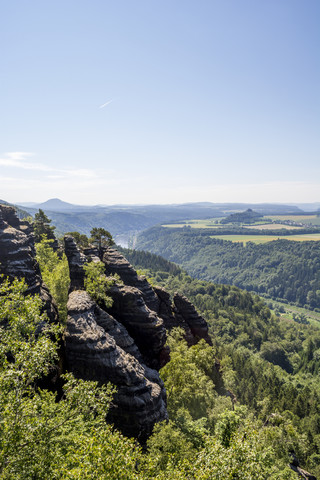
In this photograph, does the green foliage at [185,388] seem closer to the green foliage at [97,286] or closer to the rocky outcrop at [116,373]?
the rocky outcrop at [116,373]

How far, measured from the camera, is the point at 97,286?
138 feet

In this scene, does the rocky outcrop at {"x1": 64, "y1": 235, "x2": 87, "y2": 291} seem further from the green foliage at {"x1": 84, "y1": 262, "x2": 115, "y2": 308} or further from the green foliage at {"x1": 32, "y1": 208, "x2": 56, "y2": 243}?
the green foliage at {"x1": 32, "y1": 208, "x2": 56, "y2": 243}

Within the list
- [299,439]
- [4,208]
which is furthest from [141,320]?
[299,439]

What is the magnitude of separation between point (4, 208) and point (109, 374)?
154 feet

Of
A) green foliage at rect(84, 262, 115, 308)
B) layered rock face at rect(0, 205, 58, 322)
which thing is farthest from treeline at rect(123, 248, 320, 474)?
layered rock face at rect(0, 205, 58, 322)

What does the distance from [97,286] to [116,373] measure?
14415 millimetres

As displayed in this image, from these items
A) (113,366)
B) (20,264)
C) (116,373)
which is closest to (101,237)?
(20,264)

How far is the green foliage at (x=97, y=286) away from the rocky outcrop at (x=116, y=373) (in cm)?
635

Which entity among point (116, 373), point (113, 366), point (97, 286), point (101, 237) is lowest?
point (116, 373)

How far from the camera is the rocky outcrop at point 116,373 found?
3138 centimetres

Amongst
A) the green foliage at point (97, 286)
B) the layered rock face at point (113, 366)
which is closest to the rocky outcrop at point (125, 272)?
the green foliage at point (97, 286)

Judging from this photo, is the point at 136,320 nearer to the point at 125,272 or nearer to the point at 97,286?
the point at 97,286

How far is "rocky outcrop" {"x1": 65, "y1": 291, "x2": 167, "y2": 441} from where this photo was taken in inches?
1235

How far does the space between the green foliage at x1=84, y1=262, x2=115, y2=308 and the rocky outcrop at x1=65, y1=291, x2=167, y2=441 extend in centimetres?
635
